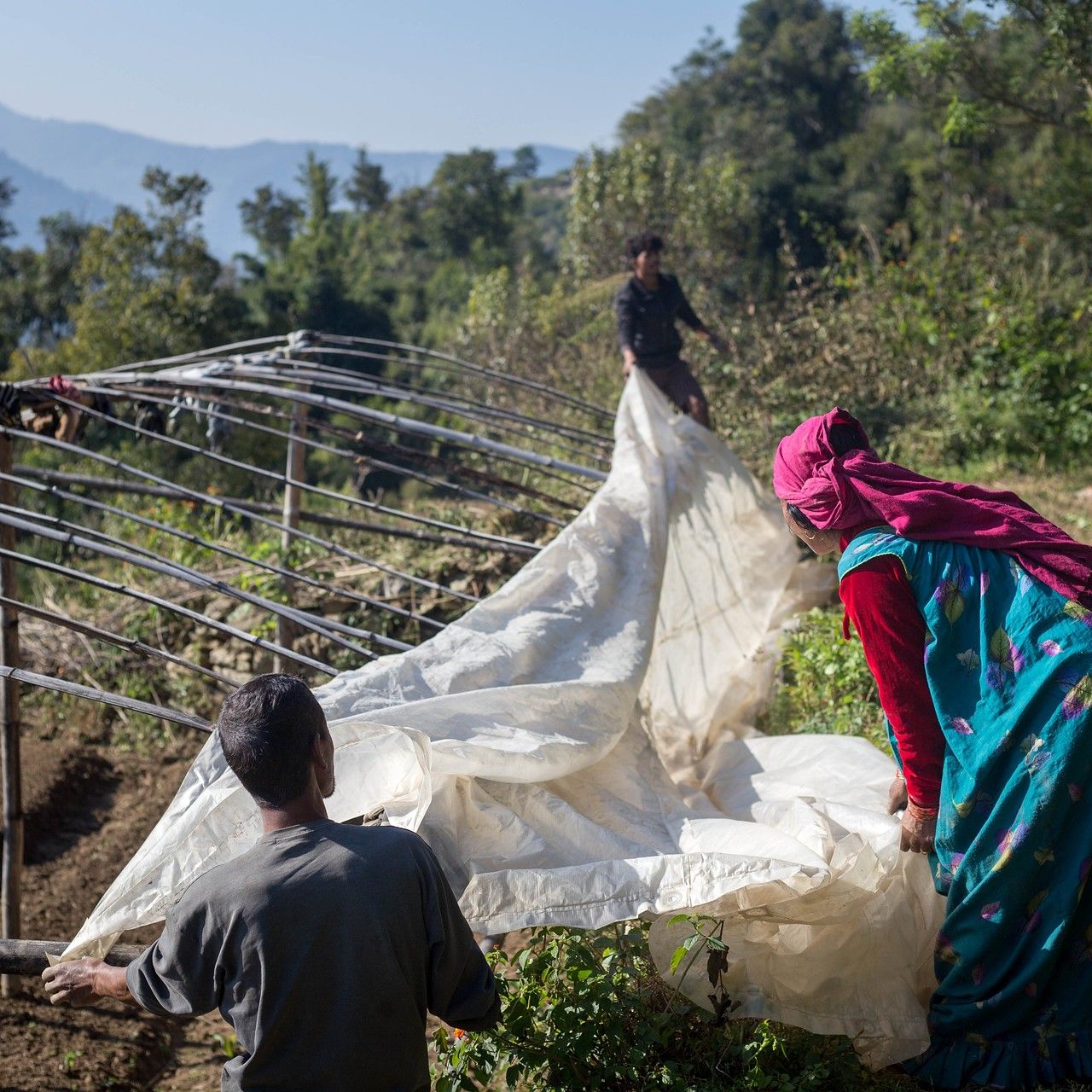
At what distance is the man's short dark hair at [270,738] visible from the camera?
61.4 inches

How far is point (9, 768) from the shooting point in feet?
12.8

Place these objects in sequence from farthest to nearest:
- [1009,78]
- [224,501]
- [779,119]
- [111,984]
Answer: [779,119], [1009,78], [224,501], [111,984]

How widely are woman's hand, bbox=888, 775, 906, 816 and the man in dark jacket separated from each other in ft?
9.35

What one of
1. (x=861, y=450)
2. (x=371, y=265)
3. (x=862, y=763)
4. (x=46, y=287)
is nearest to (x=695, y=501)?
(x=862, y=763)

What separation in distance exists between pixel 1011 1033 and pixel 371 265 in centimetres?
3432

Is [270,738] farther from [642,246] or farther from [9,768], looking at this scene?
[642,246]

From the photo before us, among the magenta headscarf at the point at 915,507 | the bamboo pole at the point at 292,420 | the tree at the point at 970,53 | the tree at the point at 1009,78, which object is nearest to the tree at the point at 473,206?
the tree at the point at 1009,78

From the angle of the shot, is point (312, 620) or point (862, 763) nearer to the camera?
point (862, 763)

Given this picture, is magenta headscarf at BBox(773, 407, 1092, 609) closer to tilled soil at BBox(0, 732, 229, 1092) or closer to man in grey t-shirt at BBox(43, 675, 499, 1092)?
man in grey t-shirt at BBox(43, 675, 499, 1092)

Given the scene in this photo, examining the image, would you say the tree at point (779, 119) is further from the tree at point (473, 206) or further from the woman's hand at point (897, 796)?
the woman's hand at point (897, 796)

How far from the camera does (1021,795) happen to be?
198cm

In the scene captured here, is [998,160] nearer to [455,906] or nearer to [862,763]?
[862,763]

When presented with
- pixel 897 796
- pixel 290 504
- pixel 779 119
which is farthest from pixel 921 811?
pixel 779 119

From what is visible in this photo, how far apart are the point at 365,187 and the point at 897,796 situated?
1765 inches
